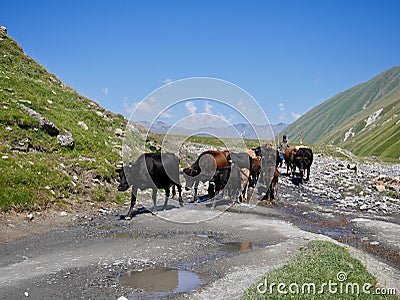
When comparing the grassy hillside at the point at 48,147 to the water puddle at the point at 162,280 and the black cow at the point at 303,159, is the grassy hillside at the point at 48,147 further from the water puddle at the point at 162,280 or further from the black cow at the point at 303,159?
the black cow at the point at 303,159

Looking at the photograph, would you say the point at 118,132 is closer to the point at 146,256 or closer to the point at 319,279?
the point at 146,256

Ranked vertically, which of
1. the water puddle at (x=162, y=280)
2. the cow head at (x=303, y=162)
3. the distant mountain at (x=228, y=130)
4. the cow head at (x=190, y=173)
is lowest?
Result: the water puddle at (x=162, y=280)

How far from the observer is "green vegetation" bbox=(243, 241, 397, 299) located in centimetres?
696

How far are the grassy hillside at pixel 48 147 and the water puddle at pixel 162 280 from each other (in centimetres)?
621

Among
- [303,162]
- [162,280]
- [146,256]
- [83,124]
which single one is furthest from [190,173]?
[303,162]

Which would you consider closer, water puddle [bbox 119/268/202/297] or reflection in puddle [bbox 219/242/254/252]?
water puddle [bbox 119/268/202/297]

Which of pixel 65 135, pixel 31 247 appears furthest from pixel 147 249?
pixel 65 135

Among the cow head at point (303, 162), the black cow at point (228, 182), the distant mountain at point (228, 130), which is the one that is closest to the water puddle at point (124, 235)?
the distant mountain at point (228, 130)

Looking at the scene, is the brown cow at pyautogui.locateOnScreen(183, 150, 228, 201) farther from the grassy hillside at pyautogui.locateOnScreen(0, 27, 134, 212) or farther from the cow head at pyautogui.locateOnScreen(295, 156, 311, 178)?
the cow head at pyautogui.locateOnScreen(295, 156, 311, 178)

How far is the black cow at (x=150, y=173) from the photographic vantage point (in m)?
14.6

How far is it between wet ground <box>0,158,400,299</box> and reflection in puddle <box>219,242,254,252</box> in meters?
0.03

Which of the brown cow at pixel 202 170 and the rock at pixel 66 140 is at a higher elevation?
the rock at pixel 66 140

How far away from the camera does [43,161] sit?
16156mm

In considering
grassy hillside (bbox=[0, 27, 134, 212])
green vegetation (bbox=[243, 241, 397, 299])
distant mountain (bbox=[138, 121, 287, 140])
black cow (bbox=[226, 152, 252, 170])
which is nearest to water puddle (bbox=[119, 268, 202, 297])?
green vegetation (bbox=[243, 241, 397, 299])
